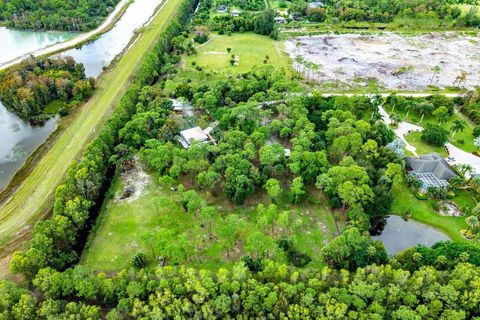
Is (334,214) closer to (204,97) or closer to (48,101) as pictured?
(204,97)

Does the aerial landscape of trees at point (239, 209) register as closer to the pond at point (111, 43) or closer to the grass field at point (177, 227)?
the grass field at point (177, 227)

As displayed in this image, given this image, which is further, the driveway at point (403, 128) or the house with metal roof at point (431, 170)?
the driveway at point (403, 128)

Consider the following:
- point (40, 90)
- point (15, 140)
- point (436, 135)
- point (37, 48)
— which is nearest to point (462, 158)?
point (436, 135)

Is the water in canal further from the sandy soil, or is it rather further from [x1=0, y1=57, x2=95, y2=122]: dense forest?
the sandy soil

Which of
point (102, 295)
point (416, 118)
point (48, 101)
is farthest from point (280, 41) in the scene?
point (102, 295)

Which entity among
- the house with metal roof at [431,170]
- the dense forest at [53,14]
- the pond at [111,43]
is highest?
the dense forest at [53,14]

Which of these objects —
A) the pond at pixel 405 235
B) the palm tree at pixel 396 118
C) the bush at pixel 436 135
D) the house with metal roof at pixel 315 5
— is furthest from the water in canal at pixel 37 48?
the bush at pixel 436 135
